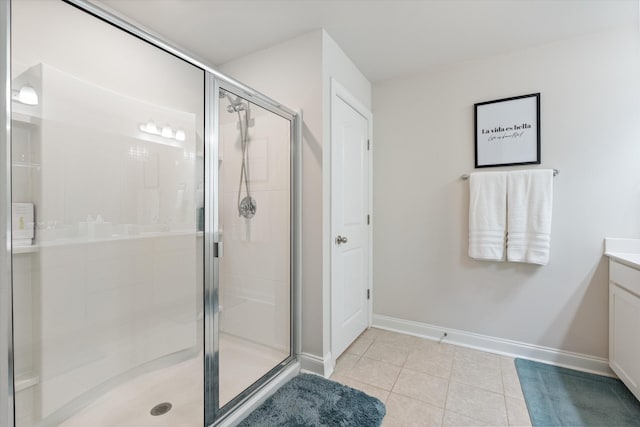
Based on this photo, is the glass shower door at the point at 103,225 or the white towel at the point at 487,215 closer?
the glass shower door at the point at 103,225

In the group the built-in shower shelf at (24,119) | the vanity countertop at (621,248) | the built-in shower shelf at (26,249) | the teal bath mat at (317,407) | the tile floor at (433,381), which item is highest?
the built-in shower shelf at (24,119)

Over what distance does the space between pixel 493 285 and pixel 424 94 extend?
1.72 meters

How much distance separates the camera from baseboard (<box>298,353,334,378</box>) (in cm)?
192

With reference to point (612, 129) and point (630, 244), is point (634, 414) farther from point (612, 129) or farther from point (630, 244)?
point (612, 129)

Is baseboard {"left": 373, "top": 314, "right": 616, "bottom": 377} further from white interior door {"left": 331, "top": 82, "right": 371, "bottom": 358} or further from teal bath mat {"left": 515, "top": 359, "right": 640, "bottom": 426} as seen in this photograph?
white interior door {"left": 331, "top": 82, "right": 371, "bottom": 358}

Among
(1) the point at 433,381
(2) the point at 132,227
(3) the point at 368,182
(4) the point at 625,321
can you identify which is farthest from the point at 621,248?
(2) the point at 132,227

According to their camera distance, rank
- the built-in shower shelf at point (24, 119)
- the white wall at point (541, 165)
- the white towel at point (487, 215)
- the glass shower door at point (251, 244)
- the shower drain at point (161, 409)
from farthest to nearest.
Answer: the white towel at point (487, 215)
the white wall at point (541, 165)
the glass shower door at point (251, 244)
the shower drain at point (161, 409)
the built-in shower shelf at point (24, 119)

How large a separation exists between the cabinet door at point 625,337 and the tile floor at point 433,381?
0.56 meters

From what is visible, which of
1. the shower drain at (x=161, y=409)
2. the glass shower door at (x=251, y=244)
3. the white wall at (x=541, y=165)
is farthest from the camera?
the white wall at (x=541, y=165)

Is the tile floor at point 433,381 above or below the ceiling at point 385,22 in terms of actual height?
below

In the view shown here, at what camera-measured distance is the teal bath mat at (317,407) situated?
1493mm

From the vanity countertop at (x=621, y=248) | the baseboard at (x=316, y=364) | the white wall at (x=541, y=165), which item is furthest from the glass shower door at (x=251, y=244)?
the vanity countertop at (x=621, y=248)

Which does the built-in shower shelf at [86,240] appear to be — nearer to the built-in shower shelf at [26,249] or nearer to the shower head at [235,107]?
the built-in shower shelf at [26,249]

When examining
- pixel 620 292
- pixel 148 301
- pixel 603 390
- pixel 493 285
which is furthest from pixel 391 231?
pixel 148 301
